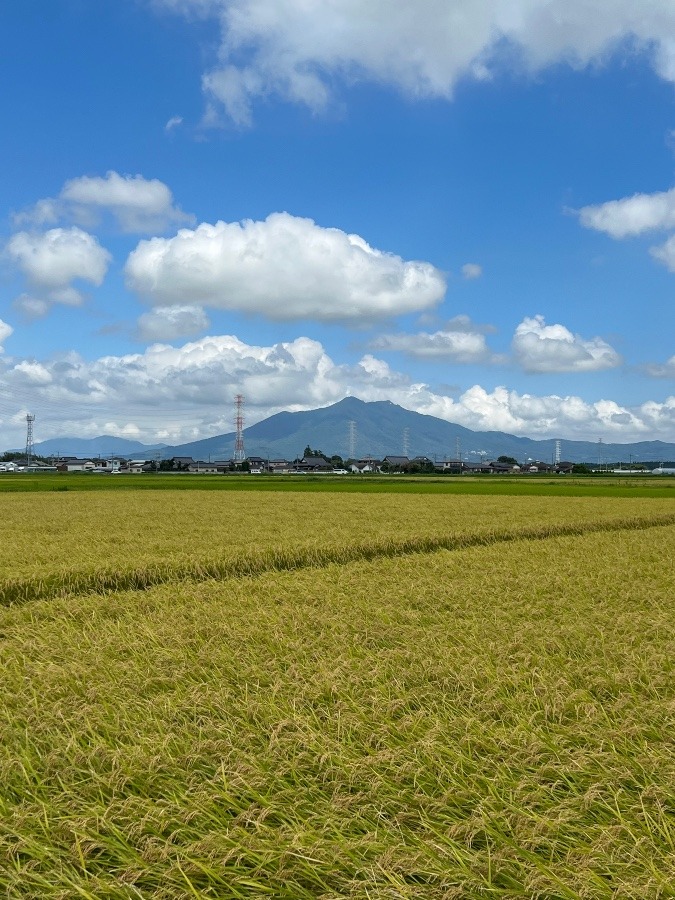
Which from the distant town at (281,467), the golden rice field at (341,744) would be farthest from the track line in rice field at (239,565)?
the distant town at (281,467)

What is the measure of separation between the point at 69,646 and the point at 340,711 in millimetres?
3643

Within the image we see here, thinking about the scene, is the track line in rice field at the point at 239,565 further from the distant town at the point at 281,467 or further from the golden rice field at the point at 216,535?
the distant town at the point at 281,467

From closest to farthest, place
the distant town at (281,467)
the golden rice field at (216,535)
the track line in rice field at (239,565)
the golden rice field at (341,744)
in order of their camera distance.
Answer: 1. the golden rice field at (341,744)
2. the track line in rice field at (239,565)
3. the golden rice field at (216,535)
4. the distant town at (281,467)

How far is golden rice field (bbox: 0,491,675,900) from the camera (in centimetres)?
293

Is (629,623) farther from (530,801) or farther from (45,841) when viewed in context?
(45,841)

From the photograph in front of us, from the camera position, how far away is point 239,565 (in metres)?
12.9

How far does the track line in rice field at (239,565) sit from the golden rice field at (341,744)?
1.71 meters

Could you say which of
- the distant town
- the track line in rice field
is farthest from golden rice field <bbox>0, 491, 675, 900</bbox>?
the distant town

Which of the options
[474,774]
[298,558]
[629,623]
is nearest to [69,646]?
[474,774]

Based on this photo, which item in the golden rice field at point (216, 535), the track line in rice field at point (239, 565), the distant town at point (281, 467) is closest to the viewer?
the track line in rice field at point (239, 565)

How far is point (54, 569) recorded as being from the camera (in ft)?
37.0

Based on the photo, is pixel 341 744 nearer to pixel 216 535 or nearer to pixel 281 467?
pixel 216 535

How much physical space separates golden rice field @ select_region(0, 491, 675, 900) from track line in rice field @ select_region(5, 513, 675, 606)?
1.71m

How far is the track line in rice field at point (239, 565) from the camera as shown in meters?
10.6
